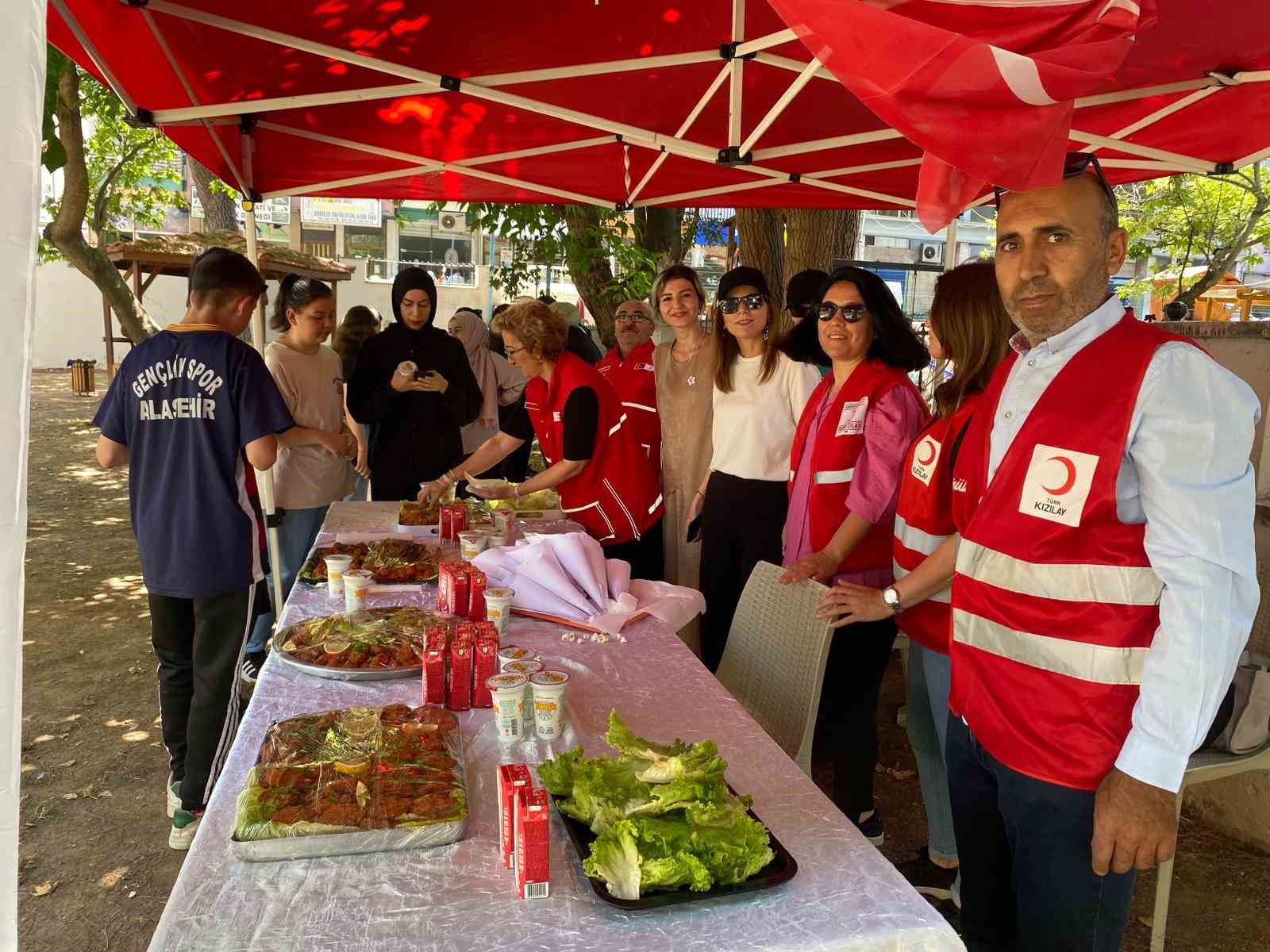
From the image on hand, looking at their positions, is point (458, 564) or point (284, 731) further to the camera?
point (458, 564)

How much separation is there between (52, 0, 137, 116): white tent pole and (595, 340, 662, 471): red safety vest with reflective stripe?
251cm

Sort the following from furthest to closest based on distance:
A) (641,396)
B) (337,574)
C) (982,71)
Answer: (641,396) → (337,574) → (982,71)

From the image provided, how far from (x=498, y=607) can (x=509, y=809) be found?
1.17 m

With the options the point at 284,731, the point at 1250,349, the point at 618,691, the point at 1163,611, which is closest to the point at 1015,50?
the point at 1163,611

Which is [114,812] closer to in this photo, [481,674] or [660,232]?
[481,674]

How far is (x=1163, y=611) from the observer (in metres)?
1.43

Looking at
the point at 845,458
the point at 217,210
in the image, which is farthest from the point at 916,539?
the point at 217,210

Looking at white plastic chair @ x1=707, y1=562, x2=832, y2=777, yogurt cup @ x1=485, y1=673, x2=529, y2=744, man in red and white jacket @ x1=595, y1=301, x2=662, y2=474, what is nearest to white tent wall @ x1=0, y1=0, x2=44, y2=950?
yogurt cup @ x1=485, y1=673, x2=529, y2=744

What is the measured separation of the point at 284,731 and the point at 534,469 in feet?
29.7

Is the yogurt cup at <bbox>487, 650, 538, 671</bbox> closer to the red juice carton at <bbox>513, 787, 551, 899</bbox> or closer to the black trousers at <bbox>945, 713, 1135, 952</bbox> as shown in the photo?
the red juice carton at <bbox>513, 787, 551, 899</bbox>

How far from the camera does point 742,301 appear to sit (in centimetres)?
371

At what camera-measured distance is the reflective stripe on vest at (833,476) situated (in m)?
3.05

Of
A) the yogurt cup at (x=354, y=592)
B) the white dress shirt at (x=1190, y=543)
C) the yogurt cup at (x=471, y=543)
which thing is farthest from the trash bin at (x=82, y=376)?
the white dress shirt at (x=1190, y=543)

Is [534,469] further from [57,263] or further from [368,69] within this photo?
[57,263]
